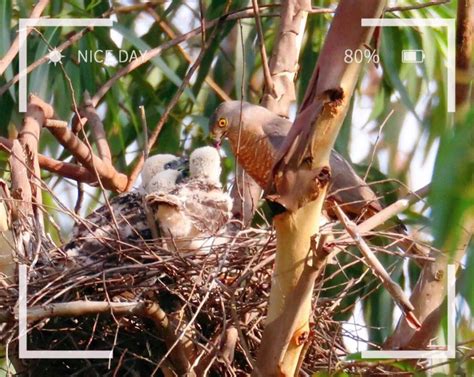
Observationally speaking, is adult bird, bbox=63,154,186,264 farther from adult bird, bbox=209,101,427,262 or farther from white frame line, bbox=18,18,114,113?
white frame line, bbox=18,18,114,113

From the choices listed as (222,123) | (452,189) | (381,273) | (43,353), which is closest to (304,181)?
(381,273)

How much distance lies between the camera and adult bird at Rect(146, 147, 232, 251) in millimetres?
3172

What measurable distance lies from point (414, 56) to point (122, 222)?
220 cm

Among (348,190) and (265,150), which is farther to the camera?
(265,150)

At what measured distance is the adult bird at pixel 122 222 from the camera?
3074 millimetres

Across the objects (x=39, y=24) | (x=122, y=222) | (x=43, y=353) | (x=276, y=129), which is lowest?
(x=43, y=353)

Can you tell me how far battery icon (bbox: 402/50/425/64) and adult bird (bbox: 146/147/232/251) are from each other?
1.66 meters

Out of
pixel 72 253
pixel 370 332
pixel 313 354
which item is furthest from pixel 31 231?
pixel 370 332

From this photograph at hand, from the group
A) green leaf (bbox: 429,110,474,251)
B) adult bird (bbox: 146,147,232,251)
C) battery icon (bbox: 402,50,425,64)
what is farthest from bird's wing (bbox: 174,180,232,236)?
green leaf (bbox: 429,110,474,251)

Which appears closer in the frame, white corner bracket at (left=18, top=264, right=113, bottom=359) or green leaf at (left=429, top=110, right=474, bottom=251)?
green leaf at (left=429, top=110, right=474, bottom=251)

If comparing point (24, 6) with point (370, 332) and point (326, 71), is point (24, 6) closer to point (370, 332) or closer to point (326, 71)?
point (370, 332)

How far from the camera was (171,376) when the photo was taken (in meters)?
2.87

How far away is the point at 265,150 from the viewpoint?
13.9 feet

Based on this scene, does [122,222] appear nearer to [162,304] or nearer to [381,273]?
[162,304]
